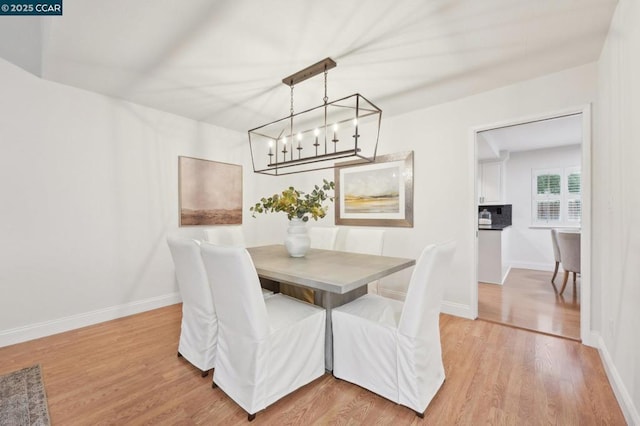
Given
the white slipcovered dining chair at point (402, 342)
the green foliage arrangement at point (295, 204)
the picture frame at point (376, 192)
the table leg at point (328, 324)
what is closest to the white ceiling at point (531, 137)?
the picture frame at point (376, 192)

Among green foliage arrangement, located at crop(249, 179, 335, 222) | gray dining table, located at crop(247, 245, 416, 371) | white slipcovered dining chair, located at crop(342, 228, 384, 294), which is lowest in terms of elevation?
gray dining table, located at crop(247, 245, 416, 371)

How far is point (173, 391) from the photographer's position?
180 cm

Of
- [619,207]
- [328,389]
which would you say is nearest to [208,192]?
[328,389]

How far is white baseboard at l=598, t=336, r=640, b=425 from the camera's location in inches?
56.5

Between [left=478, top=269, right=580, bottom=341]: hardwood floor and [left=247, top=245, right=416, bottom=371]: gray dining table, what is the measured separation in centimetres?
171

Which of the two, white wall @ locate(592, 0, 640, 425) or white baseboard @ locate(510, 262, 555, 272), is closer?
white wall @ locate(592, 0, 640, 425)

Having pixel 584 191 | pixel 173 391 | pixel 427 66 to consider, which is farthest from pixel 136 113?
pixel 584 191

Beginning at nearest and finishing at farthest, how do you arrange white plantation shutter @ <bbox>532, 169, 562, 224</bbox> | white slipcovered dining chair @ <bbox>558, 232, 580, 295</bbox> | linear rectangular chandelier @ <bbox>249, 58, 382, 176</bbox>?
linear rectangular chandelier @ <bbox>249, 58, 382, 176</bbox> < white slipcovered dining chair @ <bbox>558, 232, 580, 295</bbox> < white plantation shutter @ <bbox>532, 169, 562, 224</bbox>

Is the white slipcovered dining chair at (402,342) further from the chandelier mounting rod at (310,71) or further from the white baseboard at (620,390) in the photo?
the chandelier mounting rod at (310,71)

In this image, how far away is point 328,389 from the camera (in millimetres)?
1798

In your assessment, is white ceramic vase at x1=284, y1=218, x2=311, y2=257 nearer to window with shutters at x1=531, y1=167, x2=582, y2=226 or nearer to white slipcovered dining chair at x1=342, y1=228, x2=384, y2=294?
white slipcovered dining chair at x1=342, y1=228, x2=384, y2=294

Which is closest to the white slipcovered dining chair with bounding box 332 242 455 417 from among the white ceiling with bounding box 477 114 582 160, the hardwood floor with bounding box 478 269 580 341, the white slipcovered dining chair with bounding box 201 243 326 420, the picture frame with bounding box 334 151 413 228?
the white slipcovered dining chair with bounding box 201 243 326 420

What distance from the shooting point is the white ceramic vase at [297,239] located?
246 cm

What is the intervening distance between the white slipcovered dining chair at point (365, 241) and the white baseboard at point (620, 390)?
1742 mm
